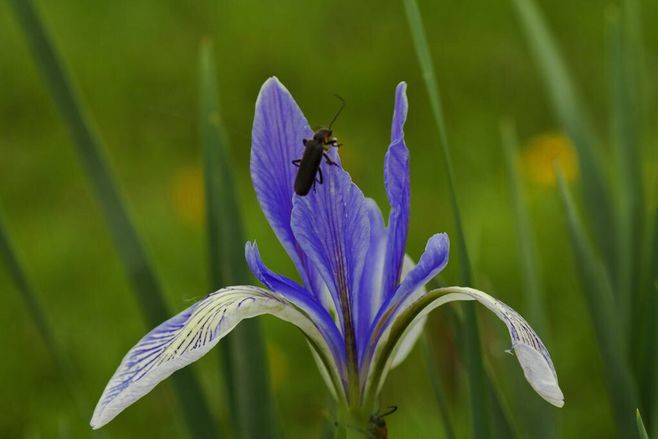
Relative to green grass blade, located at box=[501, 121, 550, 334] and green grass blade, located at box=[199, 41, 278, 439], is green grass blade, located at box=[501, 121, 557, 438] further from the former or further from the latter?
green grass blade, located at box=[199, 41, 278, 439]

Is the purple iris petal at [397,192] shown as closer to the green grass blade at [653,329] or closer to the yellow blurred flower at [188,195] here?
the green grass blade at [653,329]

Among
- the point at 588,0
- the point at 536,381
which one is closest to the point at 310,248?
the point at 536,381

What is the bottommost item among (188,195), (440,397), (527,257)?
(440,397)

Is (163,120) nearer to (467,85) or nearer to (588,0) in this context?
(467,85)

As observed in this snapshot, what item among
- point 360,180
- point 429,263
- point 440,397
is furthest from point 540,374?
point 360,180

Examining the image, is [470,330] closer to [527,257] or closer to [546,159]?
[527,257]
